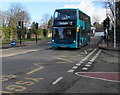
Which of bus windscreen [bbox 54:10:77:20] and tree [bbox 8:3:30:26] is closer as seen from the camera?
bus windscreen [bbox 54:10:77:20]

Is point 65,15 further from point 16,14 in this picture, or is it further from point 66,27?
point 16,14

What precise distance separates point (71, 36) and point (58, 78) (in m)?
13.5

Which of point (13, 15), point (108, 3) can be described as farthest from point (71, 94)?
point (13, 15)

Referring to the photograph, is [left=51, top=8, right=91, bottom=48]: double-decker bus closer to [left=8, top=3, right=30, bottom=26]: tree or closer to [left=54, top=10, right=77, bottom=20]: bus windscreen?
[left=54, top=10, right=77, bottom=20]: bus windscreen

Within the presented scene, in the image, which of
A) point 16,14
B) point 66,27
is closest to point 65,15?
point 66,27

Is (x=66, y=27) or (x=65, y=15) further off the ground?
(x=65, y=15)

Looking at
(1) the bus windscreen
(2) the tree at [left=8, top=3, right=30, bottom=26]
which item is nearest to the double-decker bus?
(1) the bus windscreen

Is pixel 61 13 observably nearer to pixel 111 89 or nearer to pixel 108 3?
pixel 111 89

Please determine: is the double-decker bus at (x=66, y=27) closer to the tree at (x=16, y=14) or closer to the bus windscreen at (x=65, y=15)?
the bus windscreen at (x=65, y=15)

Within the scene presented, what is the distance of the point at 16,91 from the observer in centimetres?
575

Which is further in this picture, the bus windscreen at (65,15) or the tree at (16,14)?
the tree at (16,14)

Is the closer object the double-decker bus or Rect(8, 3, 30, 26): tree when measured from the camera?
the double-decker bus

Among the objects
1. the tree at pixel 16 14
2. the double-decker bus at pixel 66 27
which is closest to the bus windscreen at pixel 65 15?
the double-decker bus at pixel 66 27

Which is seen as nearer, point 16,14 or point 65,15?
point 65,15
